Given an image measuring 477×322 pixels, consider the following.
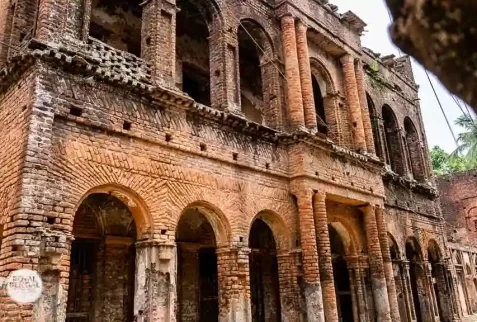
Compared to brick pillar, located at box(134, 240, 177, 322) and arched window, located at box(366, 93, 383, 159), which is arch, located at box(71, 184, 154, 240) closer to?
brick pillar, located at box(134, 240, 177, 322)

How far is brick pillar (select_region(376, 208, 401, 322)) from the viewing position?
1223 cm

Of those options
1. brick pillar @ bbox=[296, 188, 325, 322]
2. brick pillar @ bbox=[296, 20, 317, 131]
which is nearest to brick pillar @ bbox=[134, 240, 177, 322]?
brick pillar @ bbox=[296, 188, 325, 322]

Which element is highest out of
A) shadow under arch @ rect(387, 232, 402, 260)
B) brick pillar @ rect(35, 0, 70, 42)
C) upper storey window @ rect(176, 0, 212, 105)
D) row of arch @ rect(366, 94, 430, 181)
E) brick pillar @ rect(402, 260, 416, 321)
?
upper storey window @ rect(176, 0, 212, 105)

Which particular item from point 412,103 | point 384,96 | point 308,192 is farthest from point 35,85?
point 412,103

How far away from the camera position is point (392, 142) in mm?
17438

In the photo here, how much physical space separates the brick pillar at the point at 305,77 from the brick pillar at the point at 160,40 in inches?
168

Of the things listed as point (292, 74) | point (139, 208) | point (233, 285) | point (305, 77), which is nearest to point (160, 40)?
point (139, 208)

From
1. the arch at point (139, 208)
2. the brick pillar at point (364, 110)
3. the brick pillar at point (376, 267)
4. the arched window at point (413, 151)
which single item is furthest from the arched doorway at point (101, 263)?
the arched window at point (413, 151)

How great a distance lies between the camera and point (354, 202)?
1237 cm

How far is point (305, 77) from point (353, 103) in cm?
279

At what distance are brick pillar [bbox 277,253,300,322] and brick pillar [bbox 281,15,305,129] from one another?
11.4 ft

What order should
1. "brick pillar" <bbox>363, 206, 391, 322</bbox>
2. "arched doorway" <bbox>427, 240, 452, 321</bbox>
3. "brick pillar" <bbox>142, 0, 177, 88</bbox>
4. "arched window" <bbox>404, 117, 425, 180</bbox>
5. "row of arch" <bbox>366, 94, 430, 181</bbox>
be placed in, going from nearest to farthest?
"brick pillar" <bbox>142, 0, 177, 88</bbox> < "brick pillar" <bbox>363, 206, 391, 322</bbox> < "row of arch" <bbox>366, 94, 430, 181</bbox> < "arched doorway" <bbox>427, 240, 452, 321</bbox> < "arched window" <bbox>404, 117, 425, 180</bbox>

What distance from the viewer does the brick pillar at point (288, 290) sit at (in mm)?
9852

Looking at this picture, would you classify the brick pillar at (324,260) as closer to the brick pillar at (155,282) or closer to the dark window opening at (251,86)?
the brick pillar at (155,282)
